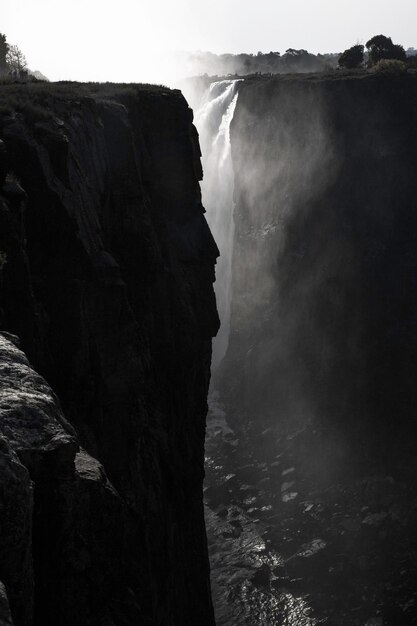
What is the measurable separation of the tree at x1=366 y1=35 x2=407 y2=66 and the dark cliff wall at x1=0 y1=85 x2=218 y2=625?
238 ft

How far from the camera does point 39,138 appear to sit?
21.6 metres

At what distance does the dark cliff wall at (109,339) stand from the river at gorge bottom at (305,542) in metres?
12.7

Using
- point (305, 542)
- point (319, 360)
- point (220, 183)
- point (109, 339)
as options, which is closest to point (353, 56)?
point (220, 183)

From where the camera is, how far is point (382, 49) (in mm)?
102125

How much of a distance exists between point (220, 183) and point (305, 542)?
51.9 m

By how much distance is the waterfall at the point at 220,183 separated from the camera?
8700 cm

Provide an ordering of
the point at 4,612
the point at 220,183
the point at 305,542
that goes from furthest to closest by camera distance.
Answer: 1. the point at 220,183
2. the point at 305,542
3. the point at 4,612

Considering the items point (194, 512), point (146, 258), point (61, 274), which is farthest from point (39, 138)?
point (194, 512)

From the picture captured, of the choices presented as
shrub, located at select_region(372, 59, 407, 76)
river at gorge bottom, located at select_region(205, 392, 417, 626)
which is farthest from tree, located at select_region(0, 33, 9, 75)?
river at gorge bottom, located at select_region(205, 392, 417, 626)

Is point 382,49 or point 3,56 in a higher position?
point 382,49

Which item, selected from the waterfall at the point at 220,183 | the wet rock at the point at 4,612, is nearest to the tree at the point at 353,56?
the waterfall at the point at 220,183

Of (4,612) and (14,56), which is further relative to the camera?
(14,56)

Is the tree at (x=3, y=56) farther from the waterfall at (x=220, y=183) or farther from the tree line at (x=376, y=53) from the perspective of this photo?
the tree line at (x=376, y=53)

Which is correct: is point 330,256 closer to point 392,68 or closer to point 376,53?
point 392,68
